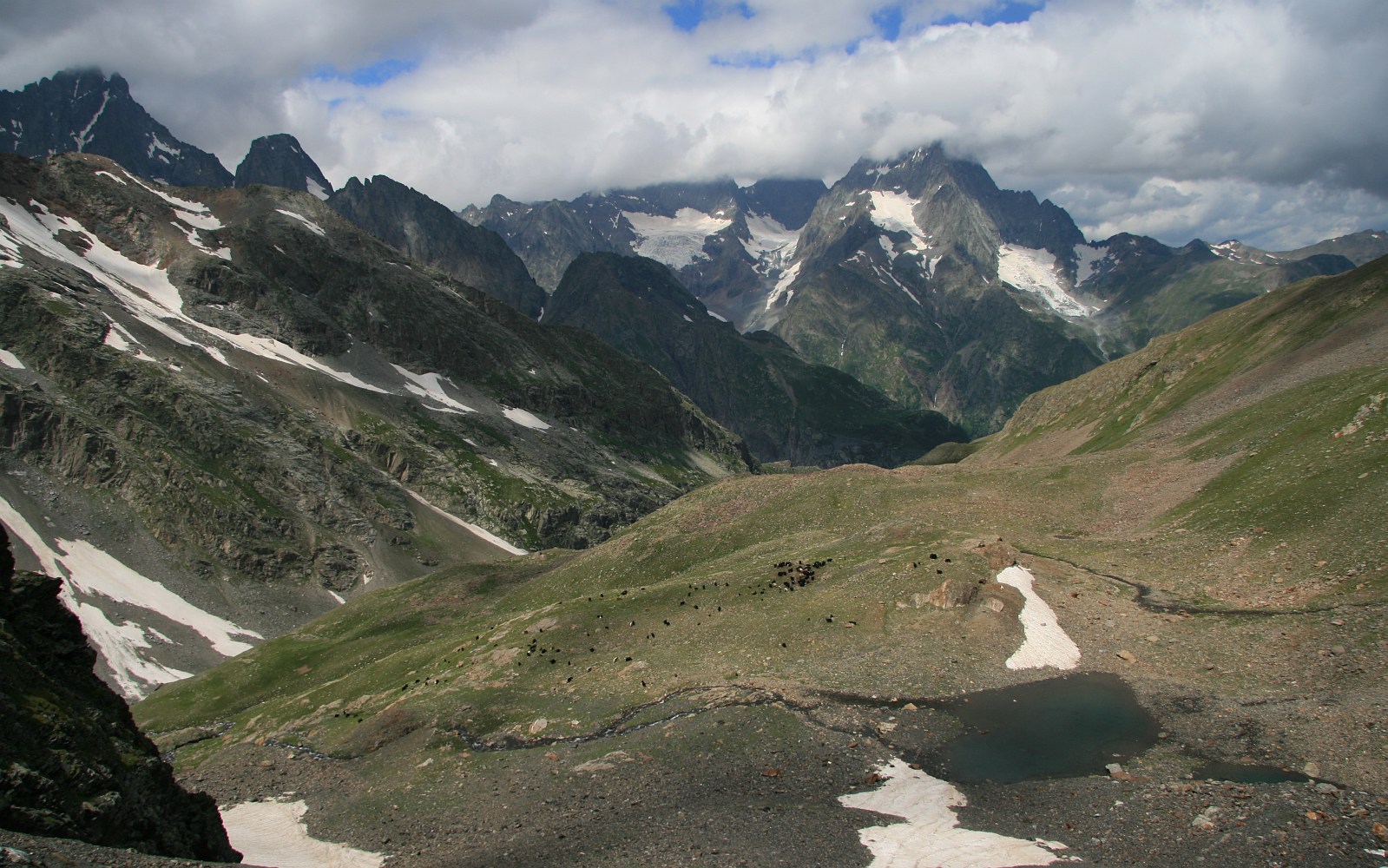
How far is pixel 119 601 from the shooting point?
137750 mm

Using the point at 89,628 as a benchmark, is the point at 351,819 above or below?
above

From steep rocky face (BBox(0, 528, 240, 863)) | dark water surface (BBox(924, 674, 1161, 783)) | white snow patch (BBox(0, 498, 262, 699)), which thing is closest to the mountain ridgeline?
dark water surface (BBox(924, 674, 1161, 783))

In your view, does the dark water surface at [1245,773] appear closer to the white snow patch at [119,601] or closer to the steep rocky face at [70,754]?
the steep rocky face at [70,754]

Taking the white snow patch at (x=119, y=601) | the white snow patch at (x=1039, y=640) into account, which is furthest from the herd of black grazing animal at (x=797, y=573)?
the white snow patch at (x=119, y=601)

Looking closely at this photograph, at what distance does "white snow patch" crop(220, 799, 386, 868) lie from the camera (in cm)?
3092

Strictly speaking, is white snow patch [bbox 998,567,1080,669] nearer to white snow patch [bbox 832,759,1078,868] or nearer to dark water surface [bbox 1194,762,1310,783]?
dark water surface [bbox 1194,762,1310,783]

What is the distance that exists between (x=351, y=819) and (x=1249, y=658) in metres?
41.3

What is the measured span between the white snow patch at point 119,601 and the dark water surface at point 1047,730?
128509 millimetres

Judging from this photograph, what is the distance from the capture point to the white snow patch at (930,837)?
76.8ft

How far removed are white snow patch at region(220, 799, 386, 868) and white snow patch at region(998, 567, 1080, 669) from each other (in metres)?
31.3

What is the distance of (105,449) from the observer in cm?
16412

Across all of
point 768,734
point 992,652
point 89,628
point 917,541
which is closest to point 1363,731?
point 992,652

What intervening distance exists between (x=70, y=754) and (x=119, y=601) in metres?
141

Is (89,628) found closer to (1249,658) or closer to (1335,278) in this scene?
(1249,658)
